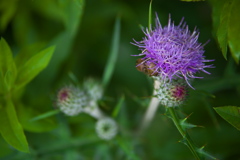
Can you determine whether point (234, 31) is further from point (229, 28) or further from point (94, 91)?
point (94, 91)

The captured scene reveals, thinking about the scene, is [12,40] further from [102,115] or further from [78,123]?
[102,115]

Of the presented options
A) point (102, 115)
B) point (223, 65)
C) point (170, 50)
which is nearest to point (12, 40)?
point (102, 115)

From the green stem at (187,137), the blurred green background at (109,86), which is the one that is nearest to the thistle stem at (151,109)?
the blurred green background at (109,86)

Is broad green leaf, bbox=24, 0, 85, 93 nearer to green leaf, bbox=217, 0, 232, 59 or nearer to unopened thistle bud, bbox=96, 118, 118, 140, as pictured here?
unopened thistle bud, bbox=96, 118, 118, 140

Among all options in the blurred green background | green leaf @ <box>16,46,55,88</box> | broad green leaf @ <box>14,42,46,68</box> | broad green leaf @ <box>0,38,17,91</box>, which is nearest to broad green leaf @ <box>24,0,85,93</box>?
the blurred green background

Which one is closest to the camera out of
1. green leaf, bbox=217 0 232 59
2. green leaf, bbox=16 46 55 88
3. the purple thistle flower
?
green leaf, bbox=217 0 232 59
